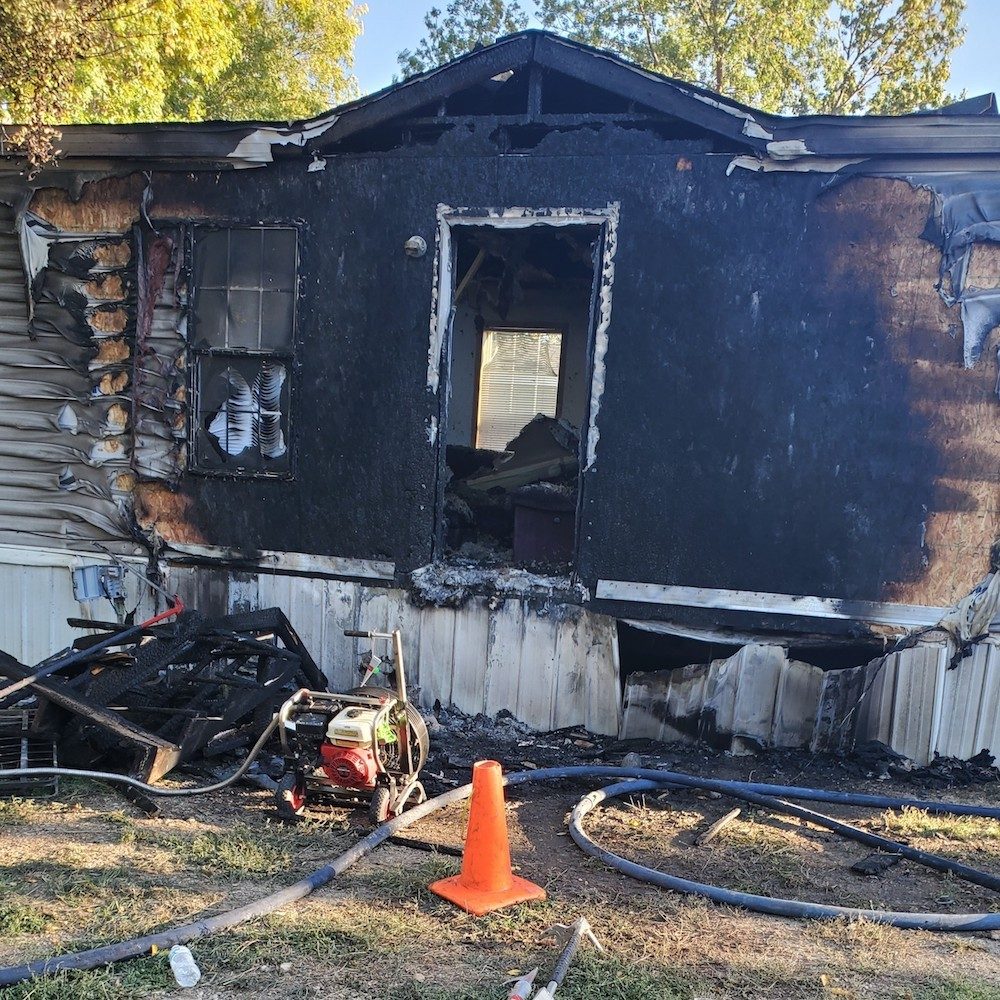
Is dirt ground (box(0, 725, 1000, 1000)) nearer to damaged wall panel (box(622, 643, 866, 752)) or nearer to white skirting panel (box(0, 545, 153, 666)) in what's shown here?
damaged wall panel (box(622, 643, 866, 752))

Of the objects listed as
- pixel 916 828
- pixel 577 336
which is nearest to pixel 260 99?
pixel 577 336

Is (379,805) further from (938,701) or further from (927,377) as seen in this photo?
(927,377)

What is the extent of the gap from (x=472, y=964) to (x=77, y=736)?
2.96 m

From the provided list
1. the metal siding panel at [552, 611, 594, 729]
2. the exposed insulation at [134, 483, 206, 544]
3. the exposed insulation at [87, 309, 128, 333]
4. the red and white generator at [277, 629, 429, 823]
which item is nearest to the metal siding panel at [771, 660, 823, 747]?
the metal siding panel at [552, 611, 594, 729]

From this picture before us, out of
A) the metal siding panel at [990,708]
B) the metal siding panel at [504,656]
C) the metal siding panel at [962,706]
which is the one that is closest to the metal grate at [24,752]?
the metal siding panel at [504,656]

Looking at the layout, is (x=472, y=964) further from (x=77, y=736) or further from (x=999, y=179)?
(x=999, y=179)

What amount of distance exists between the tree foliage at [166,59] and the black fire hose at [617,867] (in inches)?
218

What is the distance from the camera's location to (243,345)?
677 centimetres

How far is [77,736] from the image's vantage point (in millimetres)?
5090

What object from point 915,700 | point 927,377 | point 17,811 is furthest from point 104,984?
point 927,377

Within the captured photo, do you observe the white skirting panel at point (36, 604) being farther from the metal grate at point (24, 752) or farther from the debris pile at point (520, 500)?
the debris pile at point (520, 500)

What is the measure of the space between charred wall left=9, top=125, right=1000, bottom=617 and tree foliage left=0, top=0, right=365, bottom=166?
1.98m

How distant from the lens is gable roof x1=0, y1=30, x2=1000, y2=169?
5.51m

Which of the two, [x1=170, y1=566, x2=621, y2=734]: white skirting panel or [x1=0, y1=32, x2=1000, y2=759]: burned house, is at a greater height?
[x1=0, y1=32, x2=1000, y2=759]: burned house
